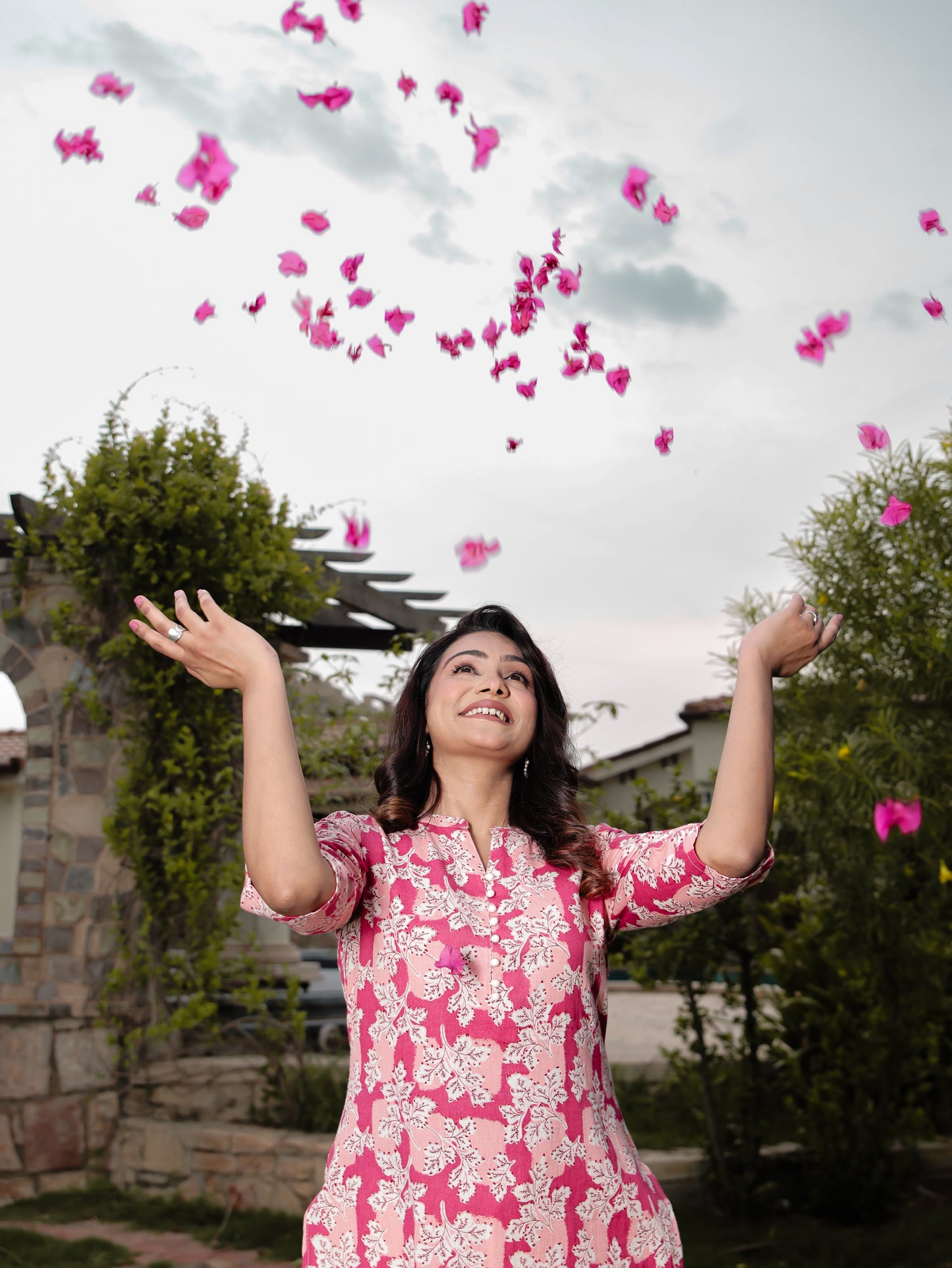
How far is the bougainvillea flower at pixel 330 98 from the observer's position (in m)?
3.03

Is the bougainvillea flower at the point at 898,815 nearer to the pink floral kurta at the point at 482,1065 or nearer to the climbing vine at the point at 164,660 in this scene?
the pink floral kurta at the point at 482,1065

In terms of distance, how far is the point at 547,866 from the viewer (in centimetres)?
174

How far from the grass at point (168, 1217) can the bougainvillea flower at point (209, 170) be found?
3658 millimetres

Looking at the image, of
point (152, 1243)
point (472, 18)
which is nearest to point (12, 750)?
point (152, 1243)

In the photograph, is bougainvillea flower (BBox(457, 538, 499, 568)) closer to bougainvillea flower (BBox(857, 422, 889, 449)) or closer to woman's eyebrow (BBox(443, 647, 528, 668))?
bougainvillea flower (BBox(857, 422, 889, 449))

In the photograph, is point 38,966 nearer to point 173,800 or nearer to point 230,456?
point 173,800

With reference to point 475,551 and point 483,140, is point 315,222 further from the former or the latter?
point 475,551

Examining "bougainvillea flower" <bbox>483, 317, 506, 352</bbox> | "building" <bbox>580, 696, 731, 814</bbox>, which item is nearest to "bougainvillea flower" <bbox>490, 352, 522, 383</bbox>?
"bougainvillea flower" <bbox>483, 317, 506, 352</bbox>

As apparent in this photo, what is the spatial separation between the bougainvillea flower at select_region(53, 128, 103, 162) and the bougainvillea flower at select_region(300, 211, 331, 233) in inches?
23.7

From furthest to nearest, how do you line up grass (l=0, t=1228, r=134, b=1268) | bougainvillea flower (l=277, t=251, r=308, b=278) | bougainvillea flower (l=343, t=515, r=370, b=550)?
bougainvillea flower (l=343, t=515, r=370, b=550)
grass (l=0, t=1228, r=134, b=1268)
bougainvillea flower (l=277, t=251, r=308, b=278)

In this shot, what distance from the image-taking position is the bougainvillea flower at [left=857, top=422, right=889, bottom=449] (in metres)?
3.22

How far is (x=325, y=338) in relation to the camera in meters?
3.39

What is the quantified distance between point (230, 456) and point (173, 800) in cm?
163

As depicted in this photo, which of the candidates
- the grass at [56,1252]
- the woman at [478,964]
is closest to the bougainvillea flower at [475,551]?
the woman at [478,964]
